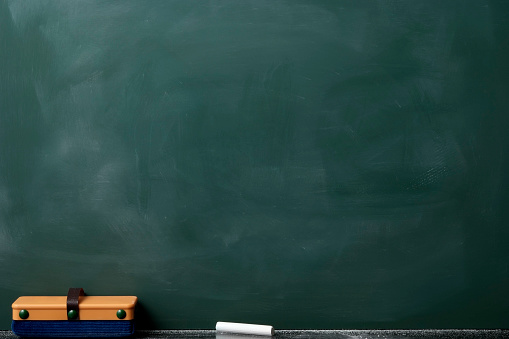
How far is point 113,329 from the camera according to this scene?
1.26 meters

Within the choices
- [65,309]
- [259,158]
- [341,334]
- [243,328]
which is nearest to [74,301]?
[65,309]

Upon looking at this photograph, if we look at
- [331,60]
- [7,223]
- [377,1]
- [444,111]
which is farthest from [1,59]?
[444,111]

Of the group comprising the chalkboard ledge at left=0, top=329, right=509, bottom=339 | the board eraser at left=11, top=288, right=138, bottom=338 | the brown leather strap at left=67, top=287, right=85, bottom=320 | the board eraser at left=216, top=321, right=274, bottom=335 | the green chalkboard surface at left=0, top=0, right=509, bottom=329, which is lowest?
the chalkboard ledge at left=0, top=329, right=509, bottom=339

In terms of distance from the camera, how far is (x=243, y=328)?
127 cm

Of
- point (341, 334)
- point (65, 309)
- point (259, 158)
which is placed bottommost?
point (341, 334)

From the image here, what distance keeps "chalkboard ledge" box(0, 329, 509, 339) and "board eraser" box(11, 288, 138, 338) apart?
0.26 ft

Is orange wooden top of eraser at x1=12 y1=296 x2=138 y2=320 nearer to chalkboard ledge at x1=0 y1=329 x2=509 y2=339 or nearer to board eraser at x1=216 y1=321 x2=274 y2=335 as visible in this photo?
chalkboard ledge at x1=0 y1=329 x2=509 y2=339

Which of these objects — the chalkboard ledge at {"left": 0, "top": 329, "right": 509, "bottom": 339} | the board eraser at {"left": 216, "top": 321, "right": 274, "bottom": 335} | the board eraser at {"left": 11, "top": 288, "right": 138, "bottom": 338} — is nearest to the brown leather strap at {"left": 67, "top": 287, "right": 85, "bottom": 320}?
the board eraser at {"left": 11, "top": 288, "right": 138, "bottom": 338}

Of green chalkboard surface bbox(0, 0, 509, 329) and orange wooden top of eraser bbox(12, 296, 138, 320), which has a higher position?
green chalkboard surface bbox(0, 0, 509, 329)

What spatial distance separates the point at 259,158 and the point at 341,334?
1.85ft

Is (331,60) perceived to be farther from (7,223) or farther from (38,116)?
(7,223)

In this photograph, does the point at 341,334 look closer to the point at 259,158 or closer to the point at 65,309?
the point at 259,158

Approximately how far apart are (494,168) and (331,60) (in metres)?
0.57

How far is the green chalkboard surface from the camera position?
129cm
